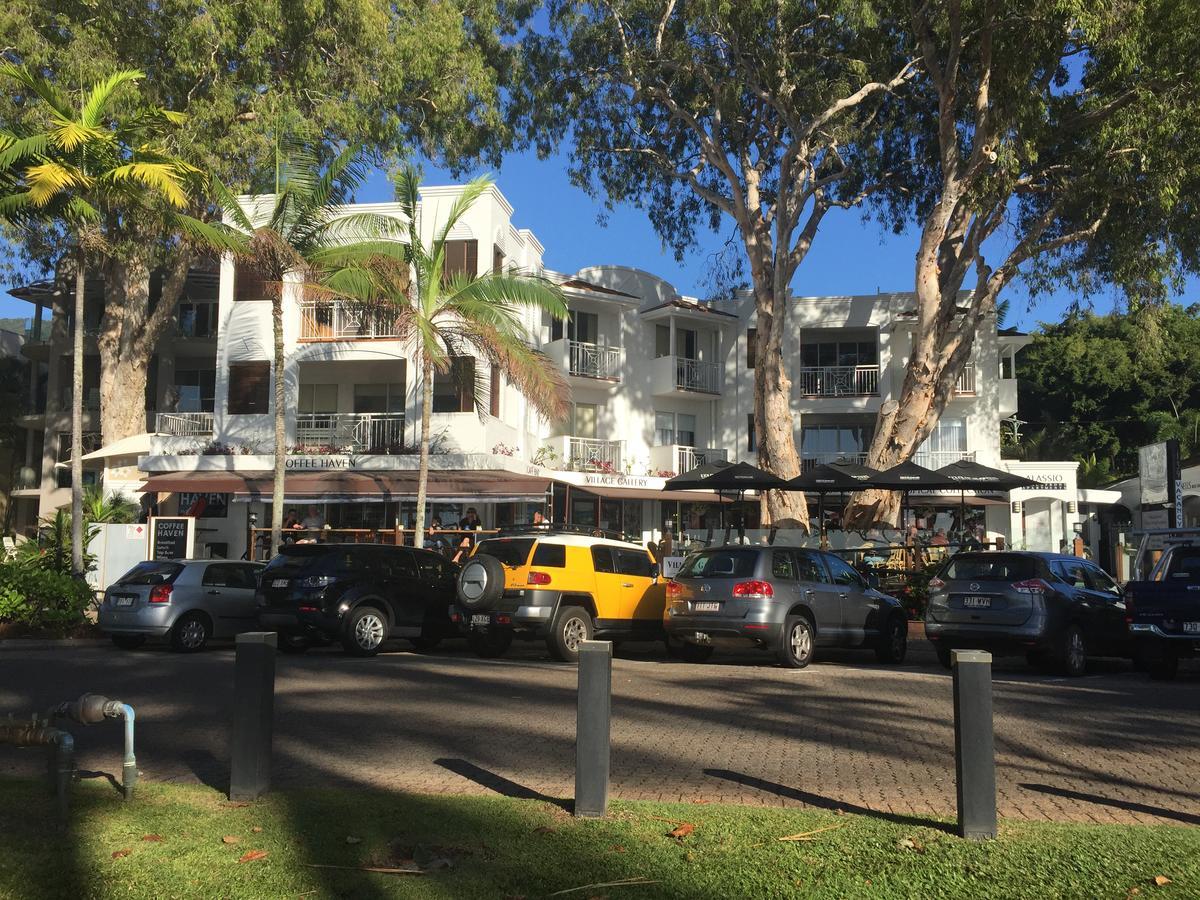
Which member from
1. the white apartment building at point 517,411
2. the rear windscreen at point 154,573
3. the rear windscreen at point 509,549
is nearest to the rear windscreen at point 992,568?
the rear windscreen at point 509,549

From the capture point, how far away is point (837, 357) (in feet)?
124

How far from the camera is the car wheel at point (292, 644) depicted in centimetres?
1590

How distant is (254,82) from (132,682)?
20266 mm

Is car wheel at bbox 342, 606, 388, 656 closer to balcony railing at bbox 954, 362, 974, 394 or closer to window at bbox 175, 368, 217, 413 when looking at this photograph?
window at bbox 175, 368, 217, 413

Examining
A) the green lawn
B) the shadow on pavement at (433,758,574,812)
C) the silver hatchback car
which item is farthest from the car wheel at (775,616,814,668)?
the silver hatchback car

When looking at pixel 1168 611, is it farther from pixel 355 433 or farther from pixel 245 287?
pixel 245 287

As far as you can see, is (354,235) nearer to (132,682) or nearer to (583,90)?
(583,90)

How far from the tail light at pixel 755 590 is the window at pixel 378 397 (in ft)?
62.9

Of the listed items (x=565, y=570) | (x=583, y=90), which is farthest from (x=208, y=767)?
(x=583, y=90)

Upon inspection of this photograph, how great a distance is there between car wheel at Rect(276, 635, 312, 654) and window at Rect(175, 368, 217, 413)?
23.1m

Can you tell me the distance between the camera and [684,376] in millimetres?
35375

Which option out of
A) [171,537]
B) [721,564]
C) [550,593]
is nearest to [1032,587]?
[721,564]

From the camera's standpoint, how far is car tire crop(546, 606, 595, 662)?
1441 centimetres

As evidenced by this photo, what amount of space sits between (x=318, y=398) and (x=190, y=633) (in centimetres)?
1629
